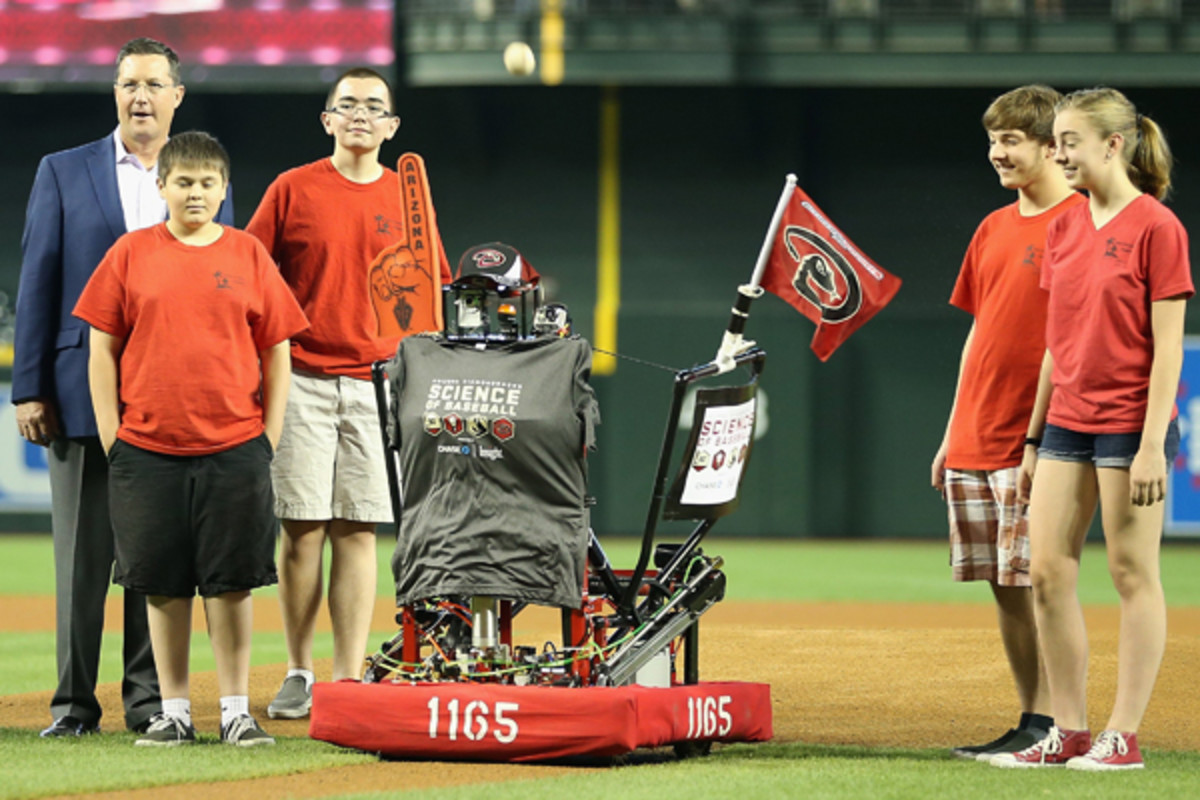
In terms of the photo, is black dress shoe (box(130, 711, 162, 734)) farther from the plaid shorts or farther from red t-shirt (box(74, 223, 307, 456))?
the plaid shorts

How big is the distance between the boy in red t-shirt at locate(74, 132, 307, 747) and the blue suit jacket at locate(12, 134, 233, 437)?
40cm

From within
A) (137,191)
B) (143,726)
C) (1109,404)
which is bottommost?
(143,726)

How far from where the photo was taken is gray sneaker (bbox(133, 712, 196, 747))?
5.18 metres

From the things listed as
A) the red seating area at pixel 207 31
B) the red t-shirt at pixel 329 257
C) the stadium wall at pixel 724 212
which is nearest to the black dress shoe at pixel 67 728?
the red t-shirt at pixel 329 257

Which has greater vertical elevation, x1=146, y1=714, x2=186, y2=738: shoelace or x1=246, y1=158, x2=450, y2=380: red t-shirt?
x1=246, y1=158, x2=450, y2=380: red t-shirt

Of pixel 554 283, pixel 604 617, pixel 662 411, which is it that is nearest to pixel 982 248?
pixel 604 617

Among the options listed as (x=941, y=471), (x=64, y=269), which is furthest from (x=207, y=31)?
(x=941, y=471)

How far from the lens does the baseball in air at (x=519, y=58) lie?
17.7 metres

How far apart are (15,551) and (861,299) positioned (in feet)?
41.6

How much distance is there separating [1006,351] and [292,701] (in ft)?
9.04

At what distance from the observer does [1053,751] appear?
4938 mm

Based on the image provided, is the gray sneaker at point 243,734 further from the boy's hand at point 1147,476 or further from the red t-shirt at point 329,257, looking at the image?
the boy's hand at point 1147,476

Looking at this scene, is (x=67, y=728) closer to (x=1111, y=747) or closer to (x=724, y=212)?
(x=1111, y=747)

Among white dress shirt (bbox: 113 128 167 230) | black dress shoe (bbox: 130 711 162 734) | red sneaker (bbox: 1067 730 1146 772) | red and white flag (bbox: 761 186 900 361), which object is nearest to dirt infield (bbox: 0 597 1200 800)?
black dress shoe (bbox: 130 711 162 734)
